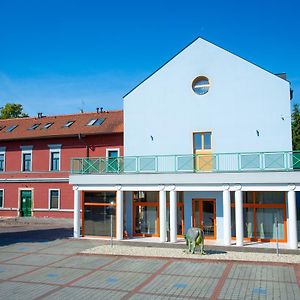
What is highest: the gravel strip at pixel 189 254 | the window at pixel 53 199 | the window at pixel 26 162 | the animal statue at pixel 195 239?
the window at pixel 26 162

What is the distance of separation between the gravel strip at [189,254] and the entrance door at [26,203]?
14.5 meters

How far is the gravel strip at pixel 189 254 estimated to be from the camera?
14584mm

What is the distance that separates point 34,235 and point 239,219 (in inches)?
470

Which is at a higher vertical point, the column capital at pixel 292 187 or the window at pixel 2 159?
the window at pixel 2 159

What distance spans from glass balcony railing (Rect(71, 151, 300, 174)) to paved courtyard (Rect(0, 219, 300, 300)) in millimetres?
5163

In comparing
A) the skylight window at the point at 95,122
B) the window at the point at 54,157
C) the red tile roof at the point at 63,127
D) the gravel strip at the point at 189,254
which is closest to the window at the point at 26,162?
the red tile roof at the point at 63,127

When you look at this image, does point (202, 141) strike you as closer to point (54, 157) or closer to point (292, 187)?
point (292, 187)

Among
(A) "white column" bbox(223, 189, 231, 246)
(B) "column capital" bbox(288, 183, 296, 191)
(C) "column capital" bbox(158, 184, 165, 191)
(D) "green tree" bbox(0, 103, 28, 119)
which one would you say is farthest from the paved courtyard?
(D) "green tree" bbox(0, 103, 28, 119)

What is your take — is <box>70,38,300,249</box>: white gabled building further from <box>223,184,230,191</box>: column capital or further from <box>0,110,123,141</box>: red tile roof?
<box>0,110,123,141</box>: red tile roof

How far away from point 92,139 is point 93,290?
60.6 feet

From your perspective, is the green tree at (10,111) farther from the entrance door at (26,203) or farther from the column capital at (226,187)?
the column capital at (226,187)

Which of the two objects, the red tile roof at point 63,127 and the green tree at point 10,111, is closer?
the red tile roof at point 63,127

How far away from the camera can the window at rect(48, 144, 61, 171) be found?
96.7ft

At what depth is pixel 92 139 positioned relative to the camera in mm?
28422
